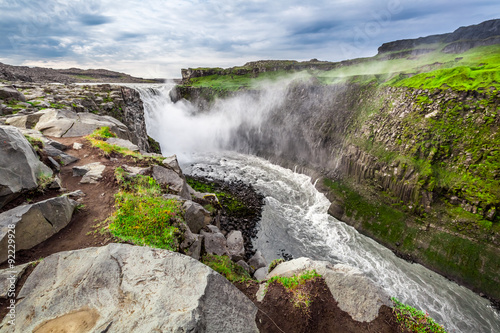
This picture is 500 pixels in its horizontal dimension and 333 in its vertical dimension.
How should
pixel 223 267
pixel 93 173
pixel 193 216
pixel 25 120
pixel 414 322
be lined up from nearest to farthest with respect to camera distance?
1. pixel 414 322
2. pixel 223 267
3. pixel 93 173
4. pixel 193 216
5. pixel 25 120

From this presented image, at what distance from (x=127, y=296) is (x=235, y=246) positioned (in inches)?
505

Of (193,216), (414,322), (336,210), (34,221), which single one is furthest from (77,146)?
(336,210)

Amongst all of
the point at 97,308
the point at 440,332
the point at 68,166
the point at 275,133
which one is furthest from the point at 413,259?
the point at 275,133

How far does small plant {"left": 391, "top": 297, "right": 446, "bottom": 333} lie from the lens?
650 centimetres

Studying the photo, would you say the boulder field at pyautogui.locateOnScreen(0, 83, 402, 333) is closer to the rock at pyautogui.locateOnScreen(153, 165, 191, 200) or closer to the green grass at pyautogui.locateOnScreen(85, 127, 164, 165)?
the rock at pyautogui.locateOnScreen(153, 165, 191, 200)

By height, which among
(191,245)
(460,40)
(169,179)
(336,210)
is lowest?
(336,210)

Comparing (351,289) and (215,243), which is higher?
(351,289)

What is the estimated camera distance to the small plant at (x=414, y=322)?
6.50 meters

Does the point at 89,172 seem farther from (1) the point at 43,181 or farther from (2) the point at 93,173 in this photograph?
(1) the point at 43,181

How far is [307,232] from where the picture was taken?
23859 mm

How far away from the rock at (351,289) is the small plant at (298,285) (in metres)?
0.33

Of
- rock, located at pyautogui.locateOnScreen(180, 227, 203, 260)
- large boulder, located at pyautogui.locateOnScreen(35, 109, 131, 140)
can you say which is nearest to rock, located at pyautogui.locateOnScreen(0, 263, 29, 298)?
rock, located at pyautogui.locateOnScreen(180, 227, 203, 260)

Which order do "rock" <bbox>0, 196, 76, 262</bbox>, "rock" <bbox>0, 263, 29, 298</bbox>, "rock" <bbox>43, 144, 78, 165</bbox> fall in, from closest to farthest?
"rock" <bbox>0, 263, 29, 298</bbox> < "rock" <bbox>0, 196, 76, 262</bbox> < "rock" <bbox>43, 144, 78, 165</bbox>

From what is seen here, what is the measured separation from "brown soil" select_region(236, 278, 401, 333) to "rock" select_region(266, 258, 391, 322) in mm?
180
